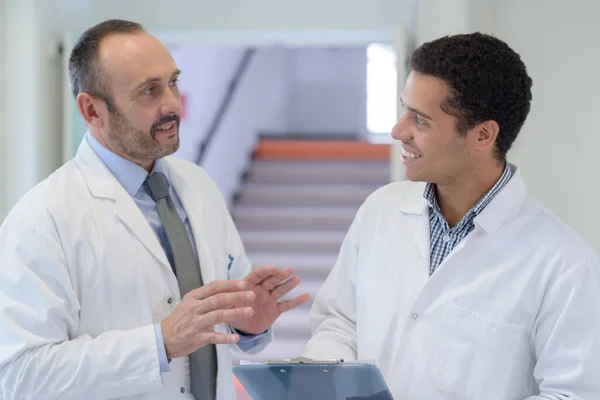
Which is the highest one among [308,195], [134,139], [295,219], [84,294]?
[134,139]

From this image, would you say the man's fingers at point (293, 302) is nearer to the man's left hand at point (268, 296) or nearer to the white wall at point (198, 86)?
the man's left hand at point (268, 296)

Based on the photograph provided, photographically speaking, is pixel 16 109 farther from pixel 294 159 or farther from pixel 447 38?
pixel 294 159

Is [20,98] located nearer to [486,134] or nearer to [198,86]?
[198,86]

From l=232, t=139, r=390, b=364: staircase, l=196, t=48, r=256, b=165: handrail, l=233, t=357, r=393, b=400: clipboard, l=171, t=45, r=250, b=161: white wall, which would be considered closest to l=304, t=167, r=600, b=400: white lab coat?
l=233, t=357, r=393, b=400: clipboard

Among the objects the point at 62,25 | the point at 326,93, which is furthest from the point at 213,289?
the point at 326,93

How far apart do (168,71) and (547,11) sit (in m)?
2.26

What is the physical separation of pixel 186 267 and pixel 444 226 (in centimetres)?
66

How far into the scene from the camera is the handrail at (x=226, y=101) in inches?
246

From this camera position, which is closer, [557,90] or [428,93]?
[428,93]

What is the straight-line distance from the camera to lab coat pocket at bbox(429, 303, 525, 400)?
5.58 ft

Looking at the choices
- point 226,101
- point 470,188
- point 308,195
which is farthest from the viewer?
point 226,101

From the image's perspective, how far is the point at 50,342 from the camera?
1801mm

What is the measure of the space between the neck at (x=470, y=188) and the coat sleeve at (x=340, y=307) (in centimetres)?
27

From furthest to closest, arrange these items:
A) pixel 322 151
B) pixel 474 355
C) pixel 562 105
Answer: pixel 322 151 → pixel 562 105 → pixel 474 355
